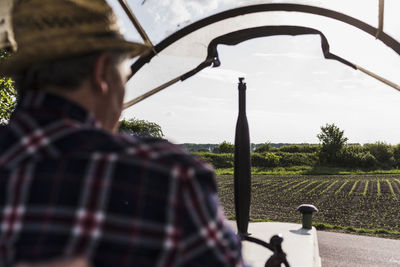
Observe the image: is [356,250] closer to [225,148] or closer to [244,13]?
[244,13]

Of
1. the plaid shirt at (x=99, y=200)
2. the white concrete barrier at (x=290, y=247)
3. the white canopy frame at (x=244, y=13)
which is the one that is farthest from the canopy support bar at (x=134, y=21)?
the white concrete barrier at (x=290, y=247)

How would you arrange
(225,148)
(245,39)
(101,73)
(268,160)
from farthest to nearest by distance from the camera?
(225,148) → (268,160) → (245,39) → (101,73)

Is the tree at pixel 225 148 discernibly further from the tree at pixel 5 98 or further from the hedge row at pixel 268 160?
the tree at pixel 5 98

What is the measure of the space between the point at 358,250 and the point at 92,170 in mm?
9129

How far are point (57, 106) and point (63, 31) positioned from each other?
0.20 m

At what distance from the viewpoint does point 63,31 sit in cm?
86

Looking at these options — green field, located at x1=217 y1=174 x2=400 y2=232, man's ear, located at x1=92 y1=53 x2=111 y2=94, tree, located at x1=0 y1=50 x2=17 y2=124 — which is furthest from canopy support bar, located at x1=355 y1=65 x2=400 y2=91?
green field, located at x1=217 y1=174 x2=400 y2=232

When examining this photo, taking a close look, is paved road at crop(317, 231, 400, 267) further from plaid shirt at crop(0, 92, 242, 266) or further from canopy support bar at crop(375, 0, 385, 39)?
plaid shirt at crop(0, 92, 242, 266)

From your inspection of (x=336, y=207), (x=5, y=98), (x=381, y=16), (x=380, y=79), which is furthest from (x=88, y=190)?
(x=336, y=207)

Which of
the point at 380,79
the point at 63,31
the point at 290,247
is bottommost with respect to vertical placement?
the point at 290,247

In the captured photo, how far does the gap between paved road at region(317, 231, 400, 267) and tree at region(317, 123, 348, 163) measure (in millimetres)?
52803

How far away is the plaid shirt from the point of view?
0.70 metres

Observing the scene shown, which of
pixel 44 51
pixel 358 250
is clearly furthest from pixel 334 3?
pixel 358 250

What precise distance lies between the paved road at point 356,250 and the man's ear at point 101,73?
23.8 ft
